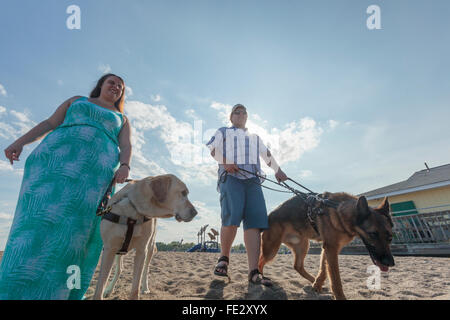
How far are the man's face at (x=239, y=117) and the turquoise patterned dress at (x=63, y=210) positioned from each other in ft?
6.98

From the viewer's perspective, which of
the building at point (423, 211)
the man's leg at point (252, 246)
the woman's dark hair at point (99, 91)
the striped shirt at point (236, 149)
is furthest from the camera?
the building at point (423, 211)

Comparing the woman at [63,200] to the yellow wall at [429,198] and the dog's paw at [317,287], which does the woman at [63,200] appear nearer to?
the dog's paw at [317,287]

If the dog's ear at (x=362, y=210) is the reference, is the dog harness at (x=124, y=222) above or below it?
below

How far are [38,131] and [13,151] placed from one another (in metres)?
0.32

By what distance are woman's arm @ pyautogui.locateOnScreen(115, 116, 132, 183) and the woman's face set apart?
31 centimetres

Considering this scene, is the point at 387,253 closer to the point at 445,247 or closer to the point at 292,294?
the point at 292,294

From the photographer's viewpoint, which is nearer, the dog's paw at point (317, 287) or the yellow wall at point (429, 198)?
the dog's paw at point (317, 287)

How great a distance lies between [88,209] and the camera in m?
2.31

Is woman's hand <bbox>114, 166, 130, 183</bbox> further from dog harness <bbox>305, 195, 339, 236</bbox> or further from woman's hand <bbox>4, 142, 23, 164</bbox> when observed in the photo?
dog harness <bbox>305, 195, 339, 236</bbox>

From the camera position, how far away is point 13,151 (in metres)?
2.48

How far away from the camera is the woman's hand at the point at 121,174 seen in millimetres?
2426

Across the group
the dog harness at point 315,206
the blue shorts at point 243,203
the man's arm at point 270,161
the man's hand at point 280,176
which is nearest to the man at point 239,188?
the blue shorts at point 243,203

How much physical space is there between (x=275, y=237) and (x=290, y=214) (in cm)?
48
